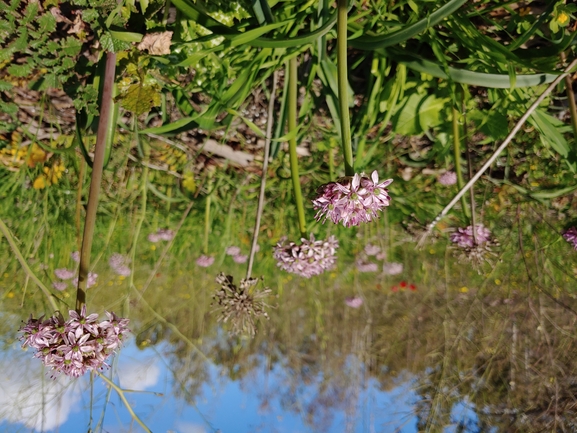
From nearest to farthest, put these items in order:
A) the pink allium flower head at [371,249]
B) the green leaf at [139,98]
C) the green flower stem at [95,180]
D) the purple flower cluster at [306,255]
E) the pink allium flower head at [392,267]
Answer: the green flower stem at [95,180] < the green leaf at [139,98] < the purple flower cluster at [306,255] < the pink allium flower head at [371,249] < the pink allium flower head at [392,267]

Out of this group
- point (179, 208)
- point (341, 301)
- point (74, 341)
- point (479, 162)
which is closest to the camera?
point (74, 341)

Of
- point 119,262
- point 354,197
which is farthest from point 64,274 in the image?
point 354,197

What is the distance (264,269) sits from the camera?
202 centimetres

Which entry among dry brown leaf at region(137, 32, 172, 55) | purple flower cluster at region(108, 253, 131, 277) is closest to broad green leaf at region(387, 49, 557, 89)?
dry brown leaf at region(137, 32, 172, 55)

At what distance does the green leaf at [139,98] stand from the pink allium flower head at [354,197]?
0.47 meters

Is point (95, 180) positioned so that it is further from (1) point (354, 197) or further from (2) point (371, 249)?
(2) point (371, 249)

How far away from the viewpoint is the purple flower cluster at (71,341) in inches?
28.6

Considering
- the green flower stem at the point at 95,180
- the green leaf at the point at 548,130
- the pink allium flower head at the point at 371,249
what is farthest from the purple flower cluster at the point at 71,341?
the pink allium flower head at the point at 371,249

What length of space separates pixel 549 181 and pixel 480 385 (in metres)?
A: 1.78

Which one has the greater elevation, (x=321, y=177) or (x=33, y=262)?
(x=321, y=177)

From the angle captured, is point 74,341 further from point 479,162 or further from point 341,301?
point 341,301

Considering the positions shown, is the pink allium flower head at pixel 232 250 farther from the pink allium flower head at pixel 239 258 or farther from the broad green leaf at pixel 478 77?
the broad green leaf at pixel 478 77

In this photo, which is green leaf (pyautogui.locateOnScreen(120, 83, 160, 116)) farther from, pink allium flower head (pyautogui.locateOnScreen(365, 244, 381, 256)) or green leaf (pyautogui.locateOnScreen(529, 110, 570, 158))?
pink allium flower head (pyautogui.locateOnScreen(365, 244, 381, 256))

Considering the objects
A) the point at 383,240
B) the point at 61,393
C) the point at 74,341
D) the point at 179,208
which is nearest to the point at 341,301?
the point at 383,240
